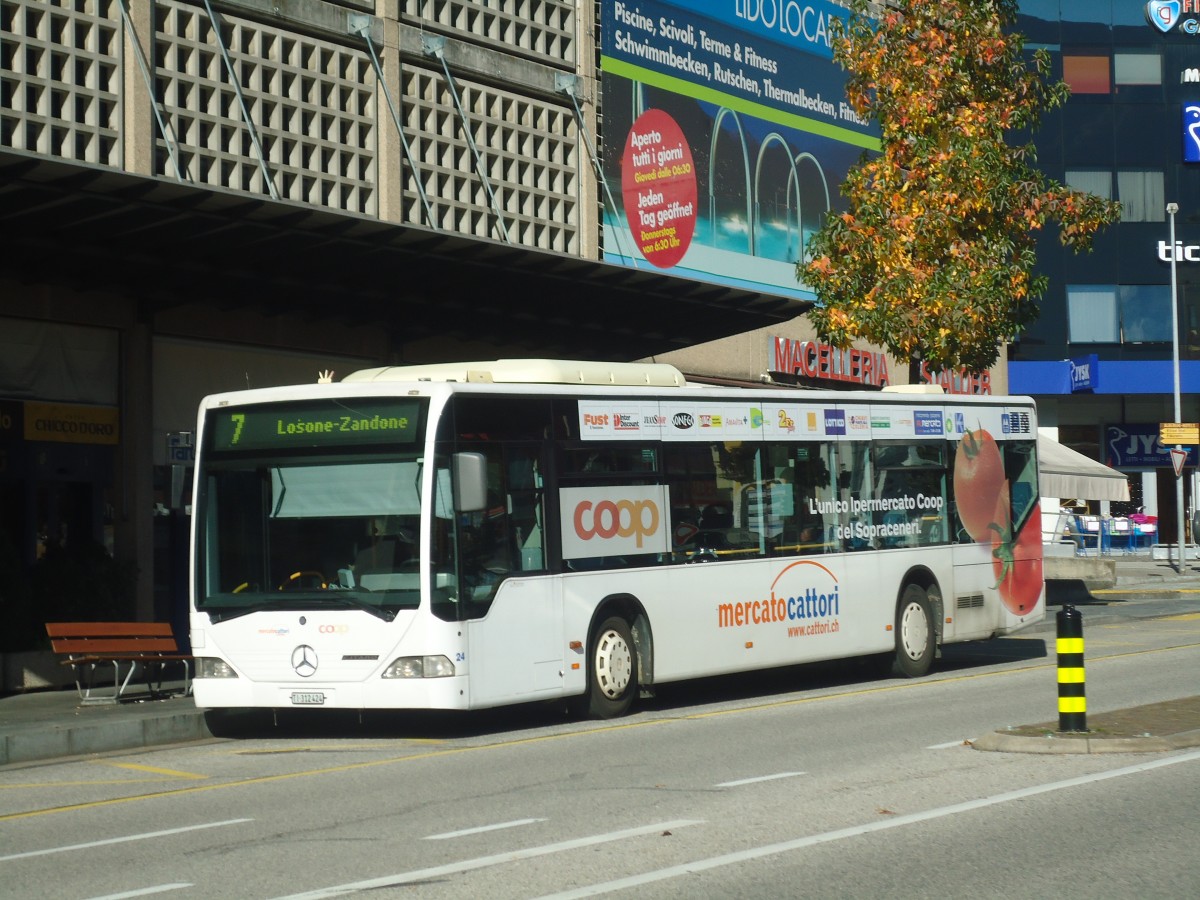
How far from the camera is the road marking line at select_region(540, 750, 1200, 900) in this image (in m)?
7.62

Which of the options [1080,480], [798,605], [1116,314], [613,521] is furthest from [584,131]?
[1116,314]

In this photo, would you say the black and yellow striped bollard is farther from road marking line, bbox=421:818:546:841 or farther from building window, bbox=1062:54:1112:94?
building window, bbox=1062:54:1112:94

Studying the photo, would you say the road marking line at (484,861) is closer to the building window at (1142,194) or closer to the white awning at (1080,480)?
the white awning at (1080,480)

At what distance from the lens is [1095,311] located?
59.3 metres

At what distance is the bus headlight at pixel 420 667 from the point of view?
13477 millimetres

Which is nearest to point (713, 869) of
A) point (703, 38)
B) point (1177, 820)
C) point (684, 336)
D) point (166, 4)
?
point (1177, 820)

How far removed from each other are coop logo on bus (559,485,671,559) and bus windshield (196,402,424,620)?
1.70 metres

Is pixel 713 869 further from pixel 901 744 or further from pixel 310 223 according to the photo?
pixel 310 223

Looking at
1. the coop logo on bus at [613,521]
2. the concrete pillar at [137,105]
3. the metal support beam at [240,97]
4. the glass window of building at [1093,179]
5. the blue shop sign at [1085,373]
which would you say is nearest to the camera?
the coop logo on bus at [613,521]

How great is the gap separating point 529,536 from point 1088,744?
4.98 m

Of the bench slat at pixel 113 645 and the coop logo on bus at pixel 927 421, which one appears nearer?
the bench slat at pixel 113 645

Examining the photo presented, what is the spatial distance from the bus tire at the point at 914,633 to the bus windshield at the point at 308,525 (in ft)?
22.9

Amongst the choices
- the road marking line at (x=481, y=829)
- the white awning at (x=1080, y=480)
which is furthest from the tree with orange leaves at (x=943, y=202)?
the road marking line at (x=481, y=829)

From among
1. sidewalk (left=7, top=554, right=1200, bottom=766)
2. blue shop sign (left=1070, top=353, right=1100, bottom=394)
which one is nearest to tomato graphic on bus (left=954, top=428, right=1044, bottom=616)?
sidewalk (left=7, top=554, right=1200, bottom=766)
